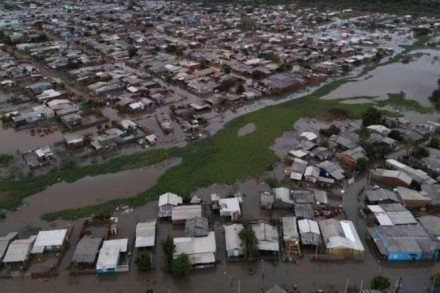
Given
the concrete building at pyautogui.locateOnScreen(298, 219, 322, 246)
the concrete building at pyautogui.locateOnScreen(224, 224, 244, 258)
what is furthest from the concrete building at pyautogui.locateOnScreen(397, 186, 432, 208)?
the concrete building at pyautogui.locateOnScreen(224, 224, 244, 258)

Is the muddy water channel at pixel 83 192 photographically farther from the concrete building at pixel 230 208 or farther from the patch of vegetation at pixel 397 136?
the patch of vegetation at pixel 397 136

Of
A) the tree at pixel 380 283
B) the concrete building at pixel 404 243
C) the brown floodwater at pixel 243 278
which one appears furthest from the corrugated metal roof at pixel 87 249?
the concrete building at pixel 404 243

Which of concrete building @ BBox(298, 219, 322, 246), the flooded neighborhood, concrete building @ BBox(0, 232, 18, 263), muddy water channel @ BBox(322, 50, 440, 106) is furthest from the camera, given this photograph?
muddy water channel @ BBox(322, 50, 440, 106)

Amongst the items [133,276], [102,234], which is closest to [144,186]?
[102,234]

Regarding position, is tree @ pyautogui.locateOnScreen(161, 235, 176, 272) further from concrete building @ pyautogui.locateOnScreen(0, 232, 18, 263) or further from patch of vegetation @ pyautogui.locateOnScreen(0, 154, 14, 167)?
patch of vegetation @ pyautogui.locateOnScreen(0, 154, 14, 167)

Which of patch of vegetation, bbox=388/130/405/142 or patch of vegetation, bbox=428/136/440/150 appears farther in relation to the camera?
patch of vegetation, bbox=388/130/405/142

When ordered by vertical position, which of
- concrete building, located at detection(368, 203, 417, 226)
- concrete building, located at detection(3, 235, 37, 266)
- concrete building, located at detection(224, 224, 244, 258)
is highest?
concrete building, located at detection(368, 203, 417, 226)
